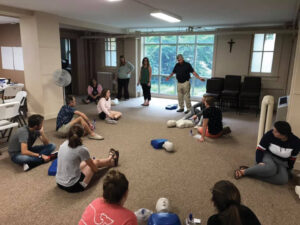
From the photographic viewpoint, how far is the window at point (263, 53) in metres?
6.62

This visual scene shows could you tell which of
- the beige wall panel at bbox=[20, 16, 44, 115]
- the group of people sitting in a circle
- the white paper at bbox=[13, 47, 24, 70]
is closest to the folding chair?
the group of people sitting in a circle

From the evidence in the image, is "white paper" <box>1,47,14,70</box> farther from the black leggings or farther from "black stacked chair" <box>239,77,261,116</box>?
"black stacked chair" <box>239,77,261,116</box>

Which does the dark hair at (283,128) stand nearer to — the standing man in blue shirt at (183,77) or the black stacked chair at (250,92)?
the standing man in blue shirt at (183,77)

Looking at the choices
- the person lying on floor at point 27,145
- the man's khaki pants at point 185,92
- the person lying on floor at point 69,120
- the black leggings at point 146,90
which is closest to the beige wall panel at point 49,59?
the person lying on floor at point 69,120

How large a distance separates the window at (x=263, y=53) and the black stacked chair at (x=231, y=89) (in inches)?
26.0

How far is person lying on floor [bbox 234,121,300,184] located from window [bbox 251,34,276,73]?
458 cm

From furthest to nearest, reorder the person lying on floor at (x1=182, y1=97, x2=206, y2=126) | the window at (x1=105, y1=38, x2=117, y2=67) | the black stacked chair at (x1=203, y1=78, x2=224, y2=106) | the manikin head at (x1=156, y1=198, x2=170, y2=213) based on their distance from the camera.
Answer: the window at (x1=105, y1=38, x2=117, y2=67) < the black stacked chair at (x1=203, y1=78, x2=224, y2=106) < the person lying on floor at (x1=182, y1=97, x2=206, y2=126) < the manikin head at (x1=156, y1=198, x2=170, y2=213)

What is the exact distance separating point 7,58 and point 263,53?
7.56m

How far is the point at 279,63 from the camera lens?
21.4 feet

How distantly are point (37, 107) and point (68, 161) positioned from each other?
146 inches

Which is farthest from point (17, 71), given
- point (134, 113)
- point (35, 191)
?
point (35, 191)

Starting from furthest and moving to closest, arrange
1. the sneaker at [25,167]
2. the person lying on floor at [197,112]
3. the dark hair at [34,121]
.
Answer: the person lying on floor at [197,112] → the sneaker at [25,167] → the dark hair at [34,121]

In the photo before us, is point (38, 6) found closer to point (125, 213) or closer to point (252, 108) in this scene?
point (125, 213)

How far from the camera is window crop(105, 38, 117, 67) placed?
8.83m
